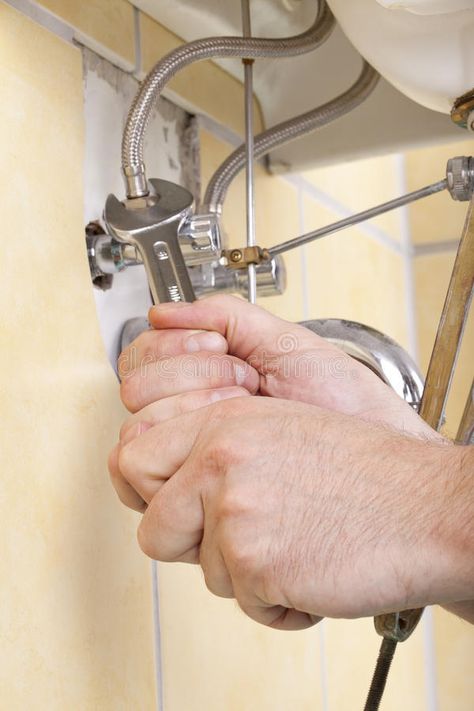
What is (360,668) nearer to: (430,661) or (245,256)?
(430,661)

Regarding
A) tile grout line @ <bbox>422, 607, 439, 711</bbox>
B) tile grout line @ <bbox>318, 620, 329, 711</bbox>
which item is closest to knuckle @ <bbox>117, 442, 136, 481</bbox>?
tile grout line @ <bbox>318, 620, 329, 711</bbox>

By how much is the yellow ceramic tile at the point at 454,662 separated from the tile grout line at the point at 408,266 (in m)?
0.26

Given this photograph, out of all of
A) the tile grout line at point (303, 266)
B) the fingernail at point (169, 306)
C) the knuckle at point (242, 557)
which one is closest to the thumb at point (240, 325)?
the fingernail at point (169, 306)

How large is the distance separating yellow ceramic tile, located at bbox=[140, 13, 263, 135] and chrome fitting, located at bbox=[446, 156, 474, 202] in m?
0.17

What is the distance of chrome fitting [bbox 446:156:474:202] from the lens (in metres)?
0.47

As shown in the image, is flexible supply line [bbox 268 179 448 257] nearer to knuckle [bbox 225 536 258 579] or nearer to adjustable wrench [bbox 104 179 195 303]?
adjustable wrench [bbox 104 179 195 303]

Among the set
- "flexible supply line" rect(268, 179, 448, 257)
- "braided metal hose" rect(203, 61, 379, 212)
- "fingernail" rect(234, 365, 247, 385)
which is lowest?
"fingernail" rect(234, 365, 247, 385)

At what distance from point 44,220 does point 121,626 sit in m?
0.20

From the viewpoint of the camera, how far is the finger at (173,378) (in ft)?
1.25

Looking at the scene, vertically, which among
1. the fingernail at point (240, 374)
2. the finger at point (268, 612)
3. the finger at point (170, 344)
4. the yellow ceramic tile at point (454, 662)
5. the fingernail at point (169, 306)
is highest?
the fingernail at point (169, 306)

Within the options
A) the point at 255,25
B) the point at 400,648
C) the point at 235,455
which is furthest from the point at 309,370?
the point at 400,648

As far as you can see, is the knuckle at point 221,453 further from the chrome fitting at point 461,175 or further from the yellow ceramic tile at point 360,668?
the yellow ceramic tile at point 360,668

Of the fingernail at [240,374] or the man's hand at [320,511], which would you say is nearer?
the man's hand at [320,511]

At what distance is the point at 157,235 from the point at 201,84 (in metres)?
0.18
